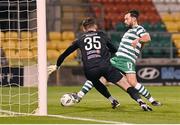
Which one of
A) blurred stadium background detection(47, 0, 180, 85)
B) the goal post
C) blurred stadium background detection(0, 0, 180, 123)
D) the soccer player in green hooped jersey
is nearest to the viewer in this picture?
the goal post

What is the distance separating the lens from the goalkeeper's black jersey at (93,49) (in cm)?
1093

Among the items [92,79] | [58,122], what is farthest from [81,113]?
[58,122]

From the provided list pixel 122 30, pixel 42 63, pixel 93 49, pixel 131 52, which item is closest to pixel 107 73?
pixel 93 49

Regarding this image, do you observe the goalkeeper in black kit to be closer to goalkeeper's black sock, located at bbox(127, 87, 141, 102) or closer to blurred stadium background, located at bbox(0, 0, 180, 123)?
goalkeeper's black sock, located at bbox(127, 87, 141, 102)

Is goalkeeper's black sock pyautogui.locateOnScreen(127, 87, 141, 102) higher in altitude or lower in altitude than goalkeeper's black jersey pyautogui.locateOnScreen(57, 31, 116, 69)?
lower

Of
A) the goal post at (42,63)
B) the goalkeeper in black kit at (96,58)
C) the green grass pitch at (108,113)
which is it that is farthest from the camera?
the goalkeeper in black kit at (96,58)

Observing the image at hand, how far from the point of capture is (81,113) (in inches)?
411

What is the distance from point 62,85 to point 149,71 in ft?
8.98

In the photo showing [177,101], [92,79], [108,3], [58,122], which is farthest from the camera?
[108,3]

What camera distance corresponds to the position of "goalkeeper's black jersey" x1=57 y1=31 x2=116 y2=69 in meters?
10.9

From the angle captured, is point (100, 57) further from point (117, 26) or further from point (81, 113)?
point (117, 26)

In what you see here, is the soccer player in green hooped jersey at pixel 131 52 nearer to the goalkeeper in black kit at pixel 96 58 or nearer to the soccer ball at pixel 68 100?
the goalkeeper in black kit at pixel 96 58

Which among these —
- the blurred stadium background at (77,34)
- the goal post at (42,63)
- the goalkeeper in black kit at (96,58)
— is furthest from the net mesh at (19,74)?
the goalkeeper in black kit at (96,58)

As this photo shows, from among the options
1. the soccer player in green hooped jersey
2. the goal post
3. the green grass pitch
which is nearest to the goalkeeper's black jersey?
the soccer player in green hooped jersey
